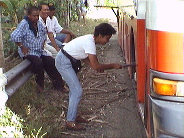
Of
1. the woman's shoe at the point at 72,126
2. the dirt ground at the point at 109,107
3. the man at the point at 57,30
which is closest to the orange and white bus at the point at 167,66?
the dirt ground at the point at 109,107

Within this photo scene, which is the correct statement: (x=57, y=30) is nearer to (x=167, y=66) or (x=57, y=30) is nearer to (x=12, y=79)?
(x=12, y=79)

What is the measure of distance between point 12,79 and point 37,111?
0.71 meters

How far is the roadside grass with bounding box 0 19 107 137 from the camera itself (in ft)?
14.2

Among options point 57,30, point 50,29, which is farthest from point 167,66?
point 57,30

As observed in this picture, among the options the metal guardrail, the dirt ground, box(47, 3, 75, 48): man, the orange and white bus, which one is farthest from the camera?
box(47, 3, 75, 48): man

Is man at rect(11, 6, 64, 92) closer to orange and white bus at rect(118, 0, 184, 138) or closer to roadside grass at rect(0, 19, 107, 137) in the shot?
roadside grass at rect(0, 19, 107, 137)

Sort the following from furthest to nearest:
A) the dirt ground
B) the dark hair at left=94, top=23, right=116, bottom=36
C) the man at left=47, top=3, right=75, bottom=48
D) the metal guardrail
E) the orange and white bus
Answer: the man at left=47, top=3, right=75, bottom=48, the dirt ground, the dark hair at left=94, top=23, right=116, bottom=36, the metal guardrail, the orange and white bus

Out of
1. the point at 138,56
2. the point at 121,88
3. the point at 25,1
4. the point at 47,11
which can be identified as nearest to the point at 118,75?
the point at 121,88

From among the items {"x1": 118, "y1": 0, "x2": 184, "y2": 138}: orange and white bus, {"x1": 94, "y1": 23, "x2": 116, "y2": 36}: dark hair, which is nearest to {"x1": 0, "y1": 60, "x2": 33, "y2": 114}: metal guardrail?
{"x1": 94, "y1": 23, "x2": 116, "y2": 36}: dark hair

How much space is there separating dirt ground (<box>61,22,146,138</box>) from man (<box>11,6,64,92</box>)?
0.79 m

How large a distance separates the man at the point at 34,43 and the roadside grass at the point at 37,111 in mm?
275

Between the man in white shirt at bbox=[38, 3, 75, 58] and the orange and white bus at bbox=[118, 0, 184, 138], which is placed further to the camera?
the man in white shirt at bbox=[38, 3, 75, 58]

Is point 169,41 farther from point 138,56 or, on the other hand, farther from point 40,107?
point 40,107

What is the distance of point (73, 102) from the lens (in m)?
4.95
